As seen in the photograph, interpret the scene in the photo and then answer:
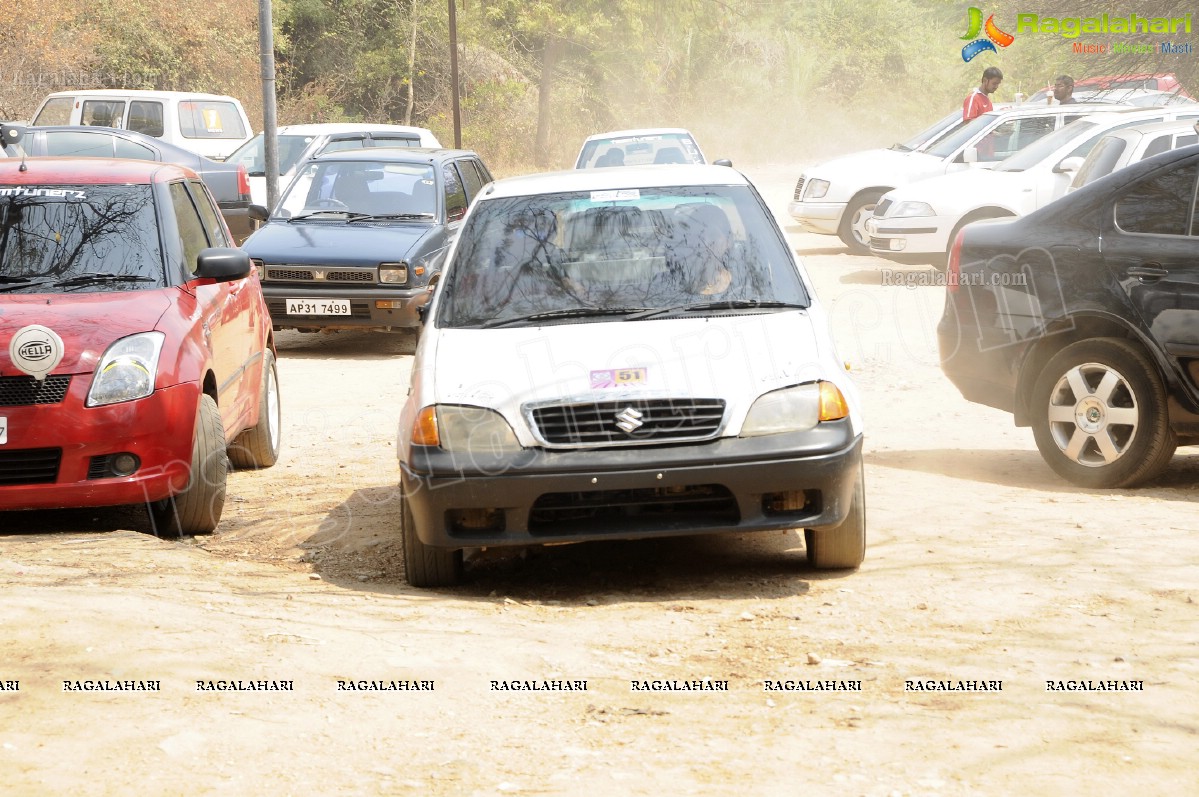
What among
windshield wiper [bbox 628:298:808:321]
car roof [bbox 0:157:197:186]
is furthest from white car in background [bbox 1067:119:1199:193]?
car roof [bbox 0:157:197:186]

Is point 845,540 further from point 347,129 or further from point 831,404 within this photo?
point 347,129

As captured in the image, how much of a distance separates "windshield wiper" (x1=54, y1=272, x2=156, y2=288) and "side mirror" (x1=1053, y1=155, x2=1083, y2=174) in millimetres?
10904

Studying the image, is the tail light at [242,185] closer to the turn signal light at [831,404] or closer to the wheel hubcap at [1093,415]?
the wheel hubcap at [1093,415]

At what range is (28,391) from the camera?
20.1 ft

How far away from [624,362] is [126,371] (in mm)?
2310

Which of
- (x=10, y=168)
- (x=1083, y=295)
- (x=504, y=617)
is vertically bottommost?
(x=504, y=617)

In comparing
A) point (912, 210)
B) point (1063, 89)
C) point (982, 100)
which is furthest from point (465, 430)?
point (1063, 89)

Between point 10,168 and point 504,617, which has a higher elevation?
point 10,168

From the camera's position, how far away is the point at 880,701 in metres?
3.98

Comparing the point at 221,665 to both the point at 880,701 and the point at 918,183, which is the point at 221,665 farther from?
the point at 918,183

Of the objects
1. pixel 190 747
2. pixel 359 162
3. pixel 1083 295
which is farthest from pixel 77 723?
pixel 359 162

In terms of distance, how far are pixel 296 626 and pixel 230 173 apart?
13989 millimetres

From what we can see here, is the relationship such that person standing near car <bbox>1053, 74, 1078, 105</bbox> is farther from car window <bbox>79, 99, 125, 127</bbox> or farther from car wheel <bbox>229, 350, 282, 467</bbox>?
car wheel <bbox>229, 350, 282, 467</bbox>

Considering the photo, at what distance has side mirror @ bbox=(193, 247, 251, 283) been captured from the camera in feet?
23.1
